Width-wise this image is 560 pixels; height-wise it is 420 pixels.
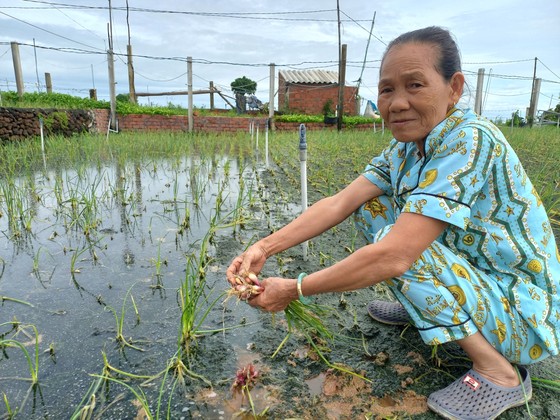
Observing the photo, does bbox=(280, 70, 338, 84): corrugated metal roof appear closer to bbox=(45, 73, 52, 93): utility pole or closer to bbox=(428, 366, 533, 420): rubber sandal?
bbox=(45, 73, 52, 93): utility pole

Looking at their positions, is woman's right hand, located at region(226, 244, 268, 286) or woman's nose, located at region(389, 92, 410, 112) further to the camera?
woman's right hand, located at region(226, 244, 268, 286)

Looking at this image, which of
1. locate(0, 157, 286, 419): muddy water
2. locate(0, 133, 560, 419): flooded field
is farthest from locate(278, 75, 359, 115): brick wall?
locate(0, 133, 560, 419): flooded field

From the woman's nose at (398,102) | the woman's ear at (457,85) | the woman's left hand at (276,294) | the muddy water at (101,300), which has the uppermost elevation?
the woman's ear at (457,85)

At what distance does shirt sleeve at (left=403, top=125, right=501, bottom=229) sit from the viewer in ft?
3.15

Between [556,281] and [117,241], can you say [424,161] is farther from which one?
[117,241]

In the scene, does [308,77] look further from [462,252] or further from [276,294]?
[276,294]

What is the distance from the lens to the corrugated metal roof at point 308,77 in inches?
646

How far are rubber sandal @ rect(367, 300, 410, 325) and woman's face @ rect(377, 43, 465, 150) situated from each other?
0.71m

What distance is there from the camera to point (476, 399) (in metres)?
1.07

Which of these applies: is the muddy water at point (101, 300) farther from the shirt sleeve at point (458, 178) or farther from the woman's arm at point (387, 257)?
the shirt sleeve at point (458, 178)

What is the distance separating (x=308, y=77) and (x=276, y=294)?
17.0 meters

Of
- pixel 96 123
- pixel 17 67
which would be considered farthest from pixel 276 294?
pixel 17 67

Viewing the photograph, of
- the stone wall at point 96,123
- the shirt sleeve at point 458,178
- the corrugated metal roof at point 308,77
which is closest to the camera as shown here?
the shirt sleeve at point 458,178

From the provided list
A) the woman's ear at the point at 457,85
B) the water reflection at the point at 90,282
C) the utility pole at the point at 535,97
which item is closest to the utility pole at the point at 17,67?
the water reflection at the point at 90,282
